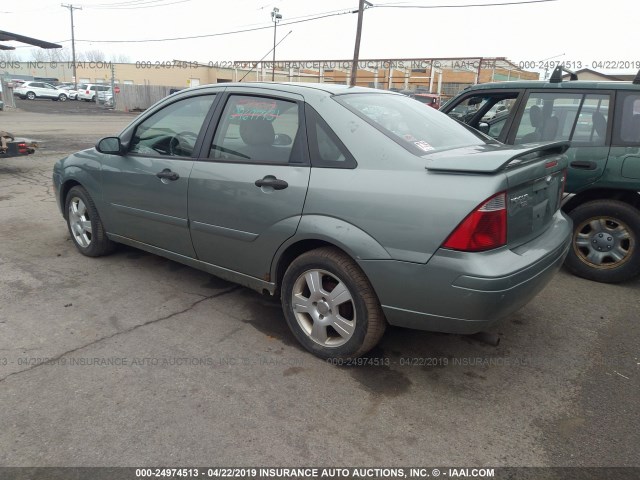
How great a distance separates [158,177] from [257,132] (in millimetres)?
976

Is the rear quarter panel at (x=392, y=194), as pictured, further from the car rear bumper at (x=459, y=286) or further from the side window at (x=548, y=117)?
the side window at (x=548, y=117)

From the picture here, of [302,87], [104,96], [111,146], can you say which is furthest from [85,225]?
[104,96]

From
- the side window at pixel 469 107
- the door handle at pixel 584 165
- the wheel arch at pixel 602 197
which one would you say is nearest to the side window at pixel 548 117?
the door handle at pixel 584 165

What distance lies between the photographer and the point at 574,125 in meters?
4.48

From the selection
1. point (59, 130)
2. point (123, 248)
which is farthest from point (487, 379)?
point (59, 130)

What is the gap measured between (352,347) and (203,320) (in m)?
1.25

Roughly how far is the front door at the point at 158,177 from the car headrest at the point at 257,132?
439mm

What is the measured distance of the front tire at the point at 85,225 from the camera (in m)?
4.56

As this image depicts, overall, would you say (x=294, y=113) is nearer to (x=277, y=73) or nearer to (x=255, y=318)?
(x=255, y=318)

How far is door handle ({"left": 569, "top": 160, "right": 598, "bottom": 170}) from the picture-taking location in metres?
4.31

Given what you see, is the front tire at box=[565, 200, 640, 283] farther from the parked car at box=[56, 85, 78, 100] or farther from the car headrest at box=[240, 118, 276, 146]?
the parked car at box=[56, 85, 78, 100]

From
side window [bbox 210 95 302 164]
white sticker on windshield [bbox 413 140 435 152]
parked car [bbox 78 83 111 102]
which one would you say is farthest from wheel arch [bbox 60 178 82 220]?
parked car [bbox 78 83 111 102]

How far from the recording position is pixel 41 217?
6.25 metres

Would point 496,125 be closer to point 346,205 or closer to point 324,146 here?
point 324,146
